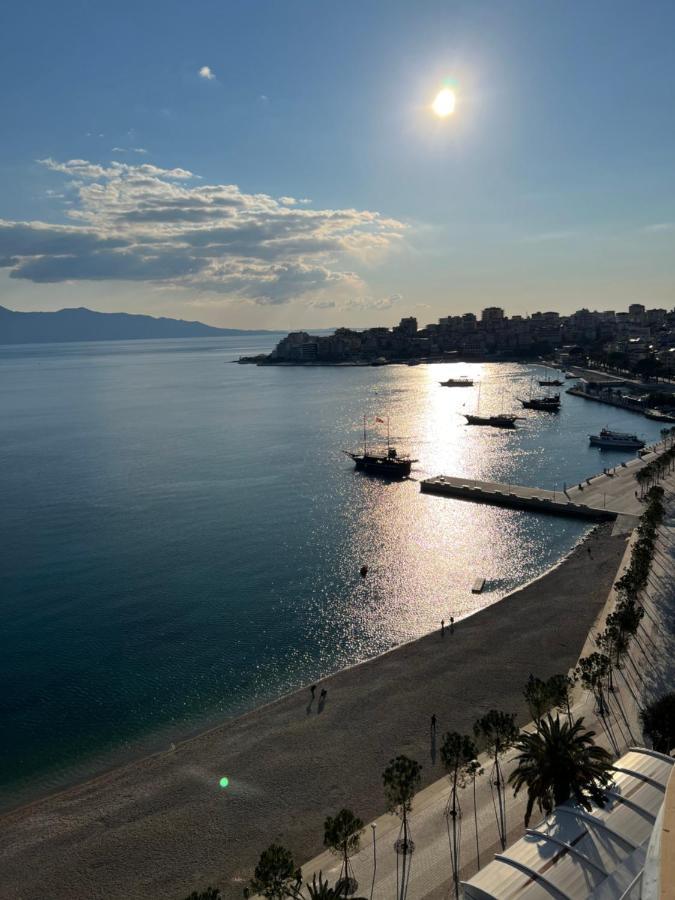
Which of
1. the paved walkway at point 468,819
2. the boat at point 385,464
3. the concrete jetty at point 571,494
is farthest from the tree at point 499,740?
the boat at point 385,464

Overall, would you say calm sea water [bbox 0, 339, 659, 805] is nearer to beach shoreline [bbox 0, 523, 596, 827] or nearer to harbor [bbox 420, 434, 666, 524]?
beach shoreline [bbox 0, 523, 596, 827]

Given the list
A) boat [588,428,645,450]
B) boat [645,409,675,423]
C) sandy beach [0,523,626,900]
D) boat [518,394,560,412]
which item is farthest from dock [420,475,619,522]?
boat [645,409,675,423]

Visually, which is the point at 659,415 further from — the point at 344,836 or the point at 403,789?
the point at 344,836

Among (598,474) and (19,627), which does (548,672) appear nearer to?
(19,627)

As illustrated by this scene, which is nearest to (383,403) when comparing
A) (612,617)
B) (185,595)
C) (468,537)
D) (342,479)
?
(342,479)

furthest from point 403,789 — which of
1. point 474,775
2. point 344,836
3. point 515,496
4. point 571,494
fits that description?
point 571,494

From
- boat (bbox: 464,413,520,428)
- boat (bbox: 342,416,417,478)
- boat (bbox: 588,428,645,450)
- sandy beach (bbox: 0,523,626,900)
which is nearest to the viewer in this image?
sandy beach (bbox: 0,523,626,900)

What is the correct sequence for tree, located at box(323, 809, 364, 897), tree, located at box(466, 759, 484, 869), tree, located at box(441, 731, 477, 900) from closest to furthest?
1. tree, located at box(323, 809, 364, 897)
2. tree, located at box(466, 759, 484, 869)
3. tree, located at box(441, 731, 477, 900)
